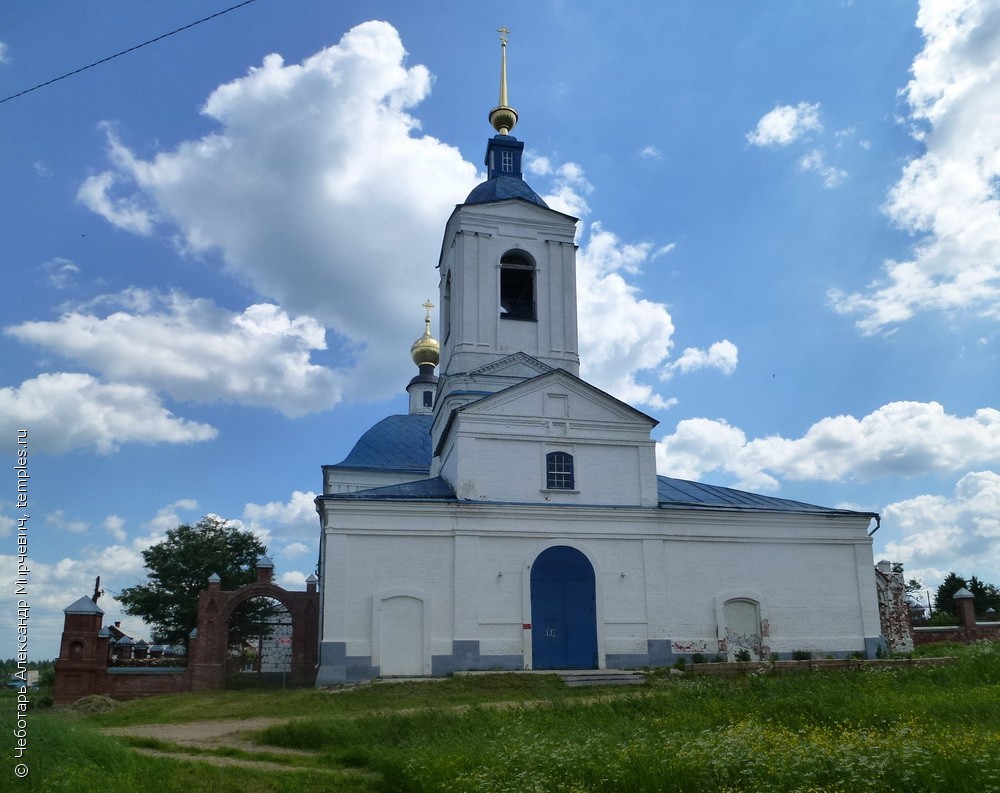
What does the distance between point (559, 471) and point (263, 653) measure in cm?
957

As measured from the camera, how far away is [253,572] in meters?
33.3

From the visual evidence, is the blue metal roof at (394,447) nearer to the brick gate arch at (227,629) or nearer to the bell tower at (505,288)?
the bell tower at (505,288)

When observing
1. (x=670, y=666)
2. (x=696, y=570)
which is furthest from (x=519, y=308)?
(x=670, y=666)

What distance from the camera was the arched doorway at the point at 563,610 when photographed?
20984 millimetres

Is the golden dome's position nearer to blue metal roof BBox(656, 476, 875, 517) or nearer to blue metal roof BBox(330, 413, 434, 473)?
blue metal roof BBox(330, 413, 434, 473)

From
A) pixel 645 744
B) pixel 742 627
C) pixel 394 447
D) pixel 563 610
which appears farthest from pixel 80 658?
pixel 645 744

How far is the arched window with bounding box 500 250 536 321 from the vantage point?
85.6 ft

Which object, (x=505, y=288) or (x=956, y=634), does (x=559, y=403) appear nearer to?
(x=505, y=288)

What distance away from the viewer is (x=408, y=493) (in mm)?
21375

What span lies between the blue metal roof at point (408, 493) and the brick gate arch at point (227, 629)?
3.35 m

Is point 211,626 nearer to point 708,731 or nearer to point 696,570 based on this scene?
point 696,570

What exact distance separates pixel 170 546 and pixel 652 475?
63.7ft

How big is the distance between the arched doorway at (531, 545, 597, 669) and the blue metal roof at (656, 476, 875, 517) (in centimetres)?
283

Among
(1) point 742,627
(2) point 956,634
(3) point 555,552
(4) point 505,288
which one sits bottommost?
(2) point 956,634
